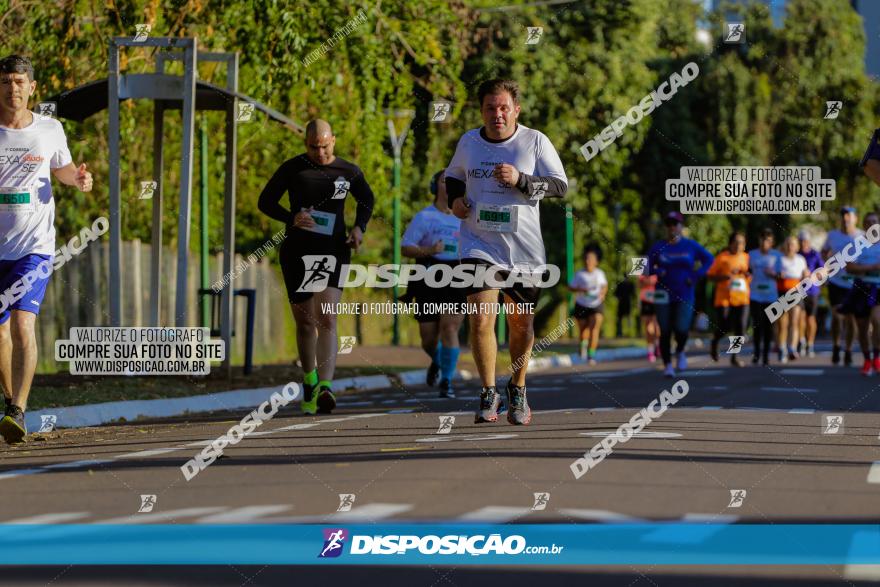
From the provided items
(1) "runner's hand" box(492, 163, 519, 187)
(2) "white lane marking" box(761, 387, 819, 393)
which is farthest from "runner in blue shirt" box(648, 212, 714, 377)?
(1) "runner's hand" box(492, 163, 519, 187)

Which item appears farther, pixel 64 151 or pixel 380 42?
pixel 380 42

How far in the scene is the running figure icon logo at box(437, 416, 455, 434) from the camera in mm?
11227

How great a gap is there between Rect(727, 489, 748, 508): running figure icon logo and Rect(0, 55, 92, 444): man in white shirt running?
4.87 meters

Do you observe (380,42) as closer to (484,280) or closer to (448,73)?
(448,73)

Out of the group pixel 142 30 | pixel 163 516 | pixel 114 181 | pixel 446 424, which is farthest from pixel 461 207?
pixel 142 30

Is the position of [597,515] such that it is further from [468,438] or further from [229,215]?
[229,215]

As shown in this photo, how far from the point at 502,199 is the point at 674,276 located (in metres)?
10.2

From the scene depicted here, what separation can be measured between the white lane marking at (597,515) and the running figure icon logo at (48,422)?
6614mm

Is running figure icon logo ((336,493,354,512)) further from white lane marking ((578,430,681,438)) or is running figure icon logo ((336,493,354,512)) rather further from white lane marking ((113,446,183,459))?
white lane marking ((578,430,681,438))

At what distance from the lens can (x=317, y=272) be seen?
13328 millimetres

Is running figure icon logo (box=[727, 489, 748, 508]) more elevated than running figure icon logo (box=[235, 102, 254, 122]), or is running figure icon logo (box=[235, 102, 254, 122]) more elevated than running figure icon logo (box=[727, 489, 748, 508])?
running figure icon logo (box=[235, 102, 254, 122])

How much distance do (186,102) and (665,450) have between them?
8512 millimetres

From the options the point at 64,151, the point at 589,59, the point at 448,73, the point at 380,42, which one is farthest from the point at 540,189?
the point at 589,59

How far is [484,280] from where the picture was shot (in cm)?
1129
